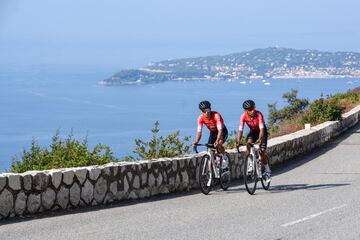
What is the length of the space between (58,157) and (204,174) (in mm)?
2750

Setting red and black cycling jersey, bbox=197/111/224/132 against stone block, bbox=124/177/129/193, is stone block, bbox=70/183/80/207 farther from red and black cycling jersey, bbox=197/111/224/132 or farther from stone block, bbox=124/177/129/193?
red and black cycling jersey, bbox=197/111/224/132

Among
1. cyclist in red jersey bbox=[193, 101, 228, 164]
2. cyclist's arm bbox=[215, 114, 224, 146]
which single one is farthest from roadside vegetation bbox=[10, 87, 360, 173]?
cyclist's arm bbox=[215, 114, 224, 146]

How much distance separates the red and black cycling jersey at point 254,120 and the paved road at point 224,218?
127cm

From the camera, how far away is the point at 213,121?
12.6m

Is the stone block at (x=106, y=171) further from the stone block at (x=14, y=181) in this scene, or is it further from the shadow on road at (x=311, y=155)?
the shadow on road at (x=311, y=155)

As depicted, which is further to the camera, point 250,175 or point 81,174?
point 250,175

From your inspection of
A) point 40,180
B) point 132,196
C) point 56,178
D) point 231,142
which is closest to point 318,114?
point 231,142

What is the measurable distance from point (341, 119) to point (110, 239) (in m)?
20.8

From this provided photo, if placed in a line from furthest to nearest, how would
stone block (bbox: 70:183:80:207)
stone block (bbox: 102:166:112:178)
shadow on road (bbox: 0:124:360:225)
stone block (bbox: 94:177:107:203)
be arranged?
stone block (bbox: 102:166:112:178), stone block (bbox: 94:177:107:203), stone block (bbox: 70:183:80:207), shadow on road (bbox: 0:124:360:225)

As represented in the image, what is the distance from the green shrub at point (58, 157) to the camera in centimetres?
1229

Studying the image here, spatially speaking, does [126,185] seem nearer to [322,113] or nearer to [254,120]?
[254,120]

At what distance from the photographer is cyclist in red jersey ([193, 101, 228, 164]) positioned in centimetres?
1243

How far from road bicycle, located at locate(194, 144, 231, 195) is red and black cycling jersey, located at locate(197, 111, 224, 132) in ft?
1.18

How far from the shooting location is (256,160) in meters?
12.8
